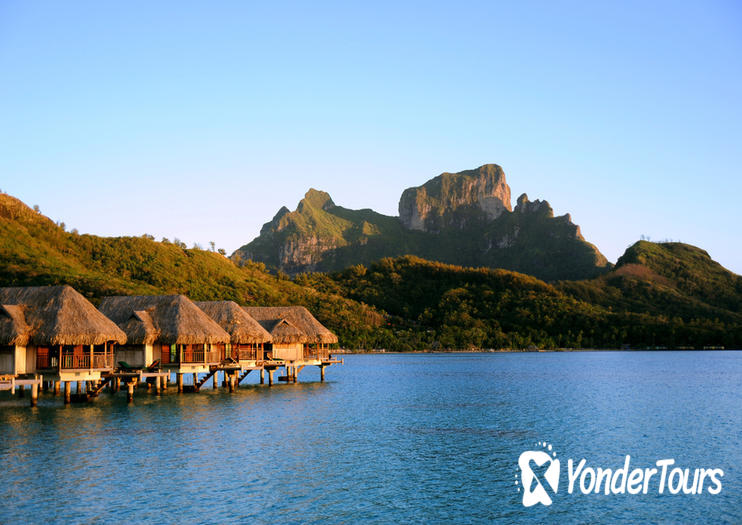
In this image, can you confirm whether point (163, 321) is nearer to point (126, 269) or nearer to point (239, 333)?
point (239, 333)

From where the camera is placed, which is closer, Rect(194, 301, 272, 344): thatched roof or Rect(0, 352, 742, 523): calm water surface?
Rect(0, 352, 742, 523): calm water surface

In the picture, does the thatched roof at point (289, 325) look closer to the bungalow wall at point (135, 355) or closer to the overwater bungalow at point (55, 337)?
the bungalow wall at point (135, 355)

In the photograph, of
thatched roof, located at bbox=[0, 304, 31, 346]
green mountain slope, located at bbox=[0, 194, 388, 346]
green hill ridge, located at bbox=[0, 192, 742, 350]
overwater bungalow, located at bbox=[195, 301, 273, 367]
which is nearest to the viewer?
thatched roof, located at bbox=[0, 304, 31, 346]

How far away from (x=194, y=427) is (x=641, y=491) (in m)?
17.7

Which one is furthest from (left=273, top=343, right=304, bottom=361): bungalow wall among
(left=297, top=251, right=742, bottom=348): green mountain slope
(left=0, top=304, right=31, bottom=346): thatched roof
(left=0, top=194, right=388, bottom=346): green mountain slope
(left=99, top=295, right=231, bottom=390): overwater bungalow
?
(left=297, top=251, right=742, bottom=348): green mountain slope

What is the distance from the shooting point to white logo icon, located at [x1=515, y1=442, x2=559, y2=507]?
735 inches

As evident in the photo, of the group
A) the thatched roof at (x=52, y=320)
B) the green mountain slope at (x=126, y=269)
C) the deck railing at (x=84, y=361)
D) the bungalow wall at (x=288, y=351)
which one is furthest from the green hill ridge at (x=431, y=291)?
the deck railing at (x=84, y=361)

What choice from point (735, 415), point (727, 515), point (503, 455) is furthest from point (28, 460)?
point (735, 415)

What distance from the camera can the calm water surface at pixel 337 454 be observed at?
17266 millimetres

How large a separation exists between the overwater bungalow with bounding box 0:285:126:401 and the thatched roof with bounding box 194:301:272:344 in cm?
815

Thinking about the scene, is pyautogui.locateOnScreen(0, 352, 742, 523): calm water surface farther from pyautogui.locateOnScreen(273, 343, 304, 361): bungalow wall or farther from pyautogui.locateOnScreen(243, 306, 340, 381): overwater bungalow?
pyautogui.locateOnScreen(243, 306, 340, 381): overwater bungalow
